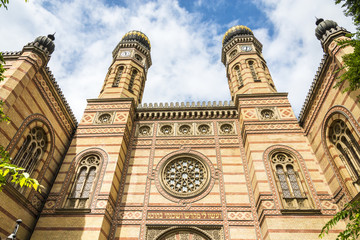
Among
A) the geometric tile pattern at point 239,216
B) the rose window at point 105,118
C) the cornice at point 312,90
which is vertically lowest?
the geometric tile pattern at point 239,216

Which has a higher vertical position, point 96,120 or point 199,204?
point 96,120

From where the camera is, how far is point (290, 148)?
35.1 ft

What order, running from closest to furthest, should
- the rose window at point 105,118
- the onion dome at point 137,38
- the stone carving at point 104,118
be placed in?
the stone carving at point 104,118
the rose window at point 105,118
the onion dome at point 137,38

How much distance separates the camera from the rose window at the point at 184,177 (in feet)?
34.9

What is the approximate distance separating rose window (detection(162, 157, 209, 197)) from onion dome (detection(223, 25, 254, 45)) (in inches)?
408

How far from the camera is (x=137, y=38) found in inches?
709

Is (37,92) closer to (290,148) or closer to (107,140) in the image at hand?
(107,140)

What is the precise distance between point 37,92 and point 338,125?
39.9 feet

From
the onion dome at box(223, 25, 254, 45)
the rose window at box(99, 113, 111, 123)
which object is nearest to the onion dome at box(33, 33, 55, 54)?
the rose window at box(99, 113, 111, 123)

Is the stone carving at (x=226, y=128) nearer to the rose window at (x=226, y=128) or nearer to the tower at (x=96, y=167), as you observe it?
the rose window at (x=226, y=128)

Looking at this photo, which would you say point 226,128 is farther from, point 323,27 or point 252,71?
point 323,27

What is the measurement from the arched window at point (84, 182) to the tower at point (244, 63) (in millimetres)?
8592

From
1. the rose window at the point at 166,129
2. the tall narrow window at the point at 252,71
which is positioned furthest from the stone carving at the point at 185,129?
the tall narrow window at the point at 252,71

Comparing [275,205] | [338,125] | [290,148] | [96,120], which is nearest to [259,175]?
[275,205]
